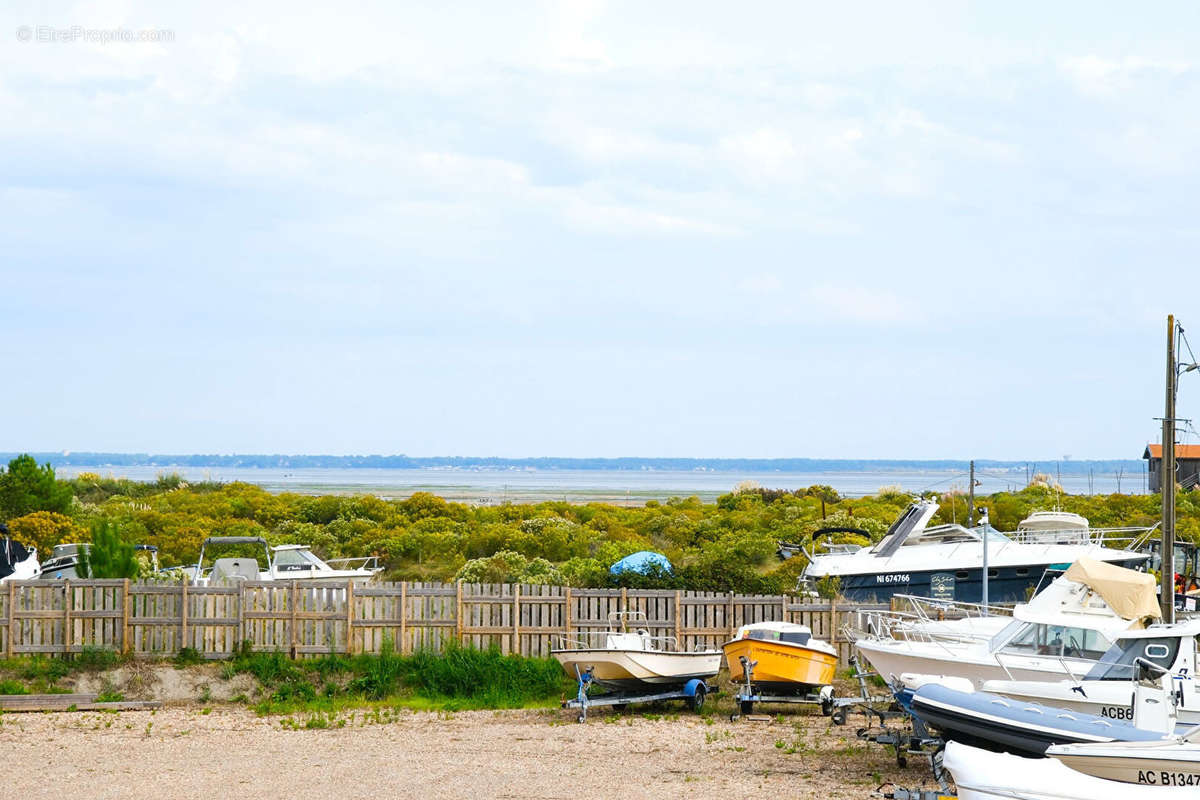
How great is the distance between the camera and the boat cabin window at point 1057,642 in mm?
15531

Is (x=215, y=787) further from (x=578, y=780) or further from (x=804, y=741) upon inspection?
(x=804, y=741)

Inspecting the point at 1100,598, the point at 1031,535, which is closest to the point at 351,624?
the point at 1100,598

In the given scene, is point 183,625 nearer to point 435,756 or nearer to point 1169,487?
point 435,756

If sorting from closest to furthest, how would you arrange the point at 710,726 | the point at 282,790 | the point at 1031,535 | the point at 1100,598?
the point at 282,790, the point at 1100,598, the point at 710,726, the point at 1031,535

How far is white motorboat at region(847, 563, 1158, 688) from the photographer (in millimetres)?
15531

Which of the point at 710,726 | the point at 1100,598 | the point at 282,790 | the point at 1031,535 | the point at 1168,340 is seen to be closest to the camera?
the point at 282,790

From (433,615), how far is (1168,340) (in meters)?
12.0

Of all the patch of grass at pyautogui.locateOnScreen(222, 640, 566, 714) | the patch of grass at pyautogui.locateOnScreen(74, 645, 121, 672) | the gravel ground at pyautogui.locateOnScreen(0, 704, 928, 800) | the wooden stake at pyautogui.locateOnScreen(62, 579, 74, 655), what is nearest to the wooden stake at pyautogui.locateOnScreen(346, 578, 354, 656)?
the patch of grass at pyautogui.locateOnScreen(222, 640, 566, 714)

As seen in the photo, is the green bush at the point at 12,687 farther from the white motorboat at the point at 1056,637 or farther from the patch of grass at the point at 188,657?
the white motorboat at the point at 1056,637

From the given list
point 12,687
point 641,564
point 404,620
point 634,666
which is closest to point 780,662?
point 634,666

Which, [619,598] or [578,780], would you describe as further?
[619,598]

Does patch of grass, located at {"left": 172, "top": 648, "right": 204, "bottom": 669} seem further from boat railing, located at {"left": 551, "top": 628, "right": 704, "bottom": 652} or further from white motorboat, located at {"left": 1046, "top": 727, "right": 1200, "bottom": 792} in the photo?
white motorboat, located at {"left": 1046, "top": 727, "right": 1200, "bottom": 792}

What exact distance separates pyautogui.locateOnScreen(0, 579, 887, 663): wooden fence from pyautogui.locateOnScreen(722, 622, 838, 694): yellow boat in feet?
6.88

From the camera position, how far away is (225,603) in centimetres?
2034
